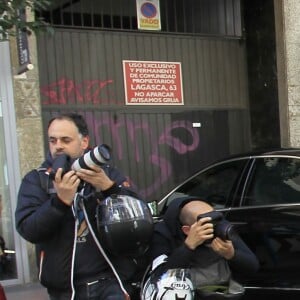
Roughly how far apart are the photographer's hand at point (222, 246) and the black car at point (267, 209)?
1954mm

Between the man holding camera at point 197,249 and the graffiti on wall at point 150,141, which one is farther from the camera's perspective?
the graffiti on wall at point 150,141

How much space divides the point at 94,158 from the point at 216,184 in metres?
3.15

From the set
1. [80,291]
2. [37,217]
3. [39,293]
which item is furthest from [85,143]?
[39,293]

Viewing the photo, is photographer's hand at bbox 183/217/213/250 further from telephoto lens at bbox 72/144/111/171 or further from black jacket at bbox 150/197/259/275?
telephoto lens at bbox 72/144/111/171

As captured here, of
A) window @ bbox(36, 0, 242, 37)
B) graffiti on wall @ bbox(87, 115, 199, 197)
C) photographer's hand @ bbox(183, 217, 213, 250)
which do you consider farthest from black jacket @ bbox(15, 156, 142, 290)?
graffiti on wall @ bbox(87, 115, 199, 197)

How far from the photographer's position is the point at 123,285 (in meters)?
2.50

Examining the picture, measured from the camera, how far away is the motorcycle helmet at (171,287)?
7.94 ft

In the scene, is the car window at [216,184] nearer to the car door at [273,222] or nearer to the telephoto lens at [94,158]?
the car door at [273,222]

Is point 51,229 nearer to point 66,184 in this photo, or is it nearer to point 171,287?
point 66,184

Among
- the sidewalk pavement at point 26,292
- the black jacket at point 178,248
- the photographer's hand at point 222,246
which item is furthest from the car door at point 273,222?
the sidewalk pavement at point 26,292

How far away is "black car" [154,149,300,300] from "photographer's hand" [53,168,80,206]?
2.26 metres

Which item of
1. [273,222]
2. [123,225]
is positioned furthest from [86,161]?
[273,222]

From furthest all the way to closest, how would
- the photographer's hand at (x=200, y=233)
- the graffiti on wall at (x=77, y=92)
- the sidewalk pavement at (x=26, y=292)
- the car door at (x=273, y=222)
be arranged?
the graffiti on wall at (x=77, y=92), the sidewalk pavement at (x=26, y=292), the car door at (x=273, y=222), the photographer's hand at (x=200, y=233)

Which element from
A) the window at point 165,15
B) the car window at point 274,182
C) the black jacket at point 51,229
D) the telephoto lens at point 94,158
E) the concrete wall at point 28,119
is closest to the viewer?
the telephoto lens at point 94,158
